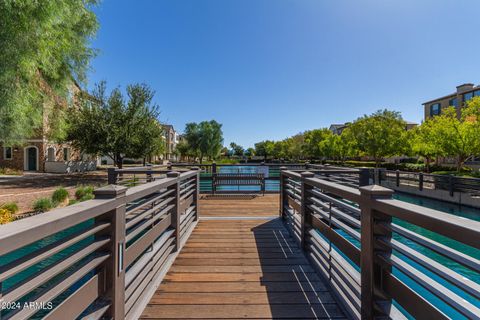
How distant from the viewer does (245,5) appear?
11766 mm

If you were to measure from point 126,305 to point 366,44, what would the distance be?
15.5 meters

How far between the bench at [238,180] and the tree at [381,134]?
1816 cm

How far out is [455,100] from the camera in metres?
29.2

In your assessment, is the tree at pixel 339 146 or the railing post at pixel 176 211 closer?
the railing post at pixel 176 211

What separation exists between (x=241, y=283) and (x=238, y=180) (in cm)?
536

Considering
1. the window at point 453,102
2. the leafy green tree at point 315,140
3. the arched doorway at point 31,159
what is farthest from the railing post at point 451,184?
the leafy green tree at point 315,140

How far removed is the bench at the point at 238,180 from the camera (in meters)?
7.67

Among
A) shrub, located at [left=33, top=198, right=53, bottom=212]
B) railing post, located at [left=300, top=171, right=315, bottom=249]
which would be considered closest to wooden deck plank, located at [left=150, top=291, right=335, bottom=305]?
railing post, located at [left=300, top=171, right=315, bottom=249]

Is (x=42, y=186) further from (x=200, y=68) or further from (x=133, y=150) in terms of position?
(x=200, y=68)

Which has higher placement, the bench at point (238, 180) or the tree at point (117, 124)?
the tree at point (117, 124)

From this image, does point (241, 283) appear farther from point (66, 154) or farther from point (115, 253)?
point (66, 154)

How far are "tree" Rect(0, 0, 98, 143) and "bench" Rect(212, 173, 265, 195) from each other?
506cm

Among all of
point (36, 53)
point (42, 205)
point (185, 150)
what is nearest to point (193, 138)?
point (185, 150)

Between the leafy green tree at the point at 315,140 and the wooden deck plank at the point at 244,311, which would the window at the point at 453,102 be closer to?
the leafy green tree at the point at 315,140
